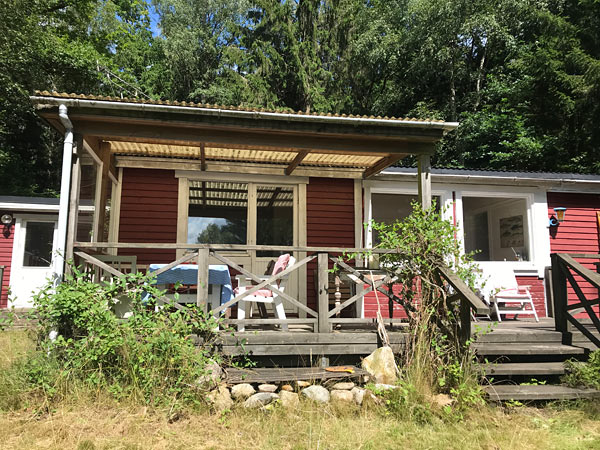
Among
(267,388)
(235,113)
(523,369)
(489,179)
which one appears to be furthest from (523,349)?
(235,113)

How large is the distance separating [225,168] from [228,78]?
13.6 meters

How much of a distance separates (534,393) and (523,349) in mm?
608

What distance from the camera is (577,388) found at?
13.5ft

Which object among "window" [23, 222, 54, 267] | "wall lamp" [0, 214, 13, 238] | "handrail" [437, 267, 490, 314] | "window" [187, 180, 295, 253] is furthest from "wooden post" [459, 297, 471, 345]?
"wall lamp" [0, 214, 13, 238]

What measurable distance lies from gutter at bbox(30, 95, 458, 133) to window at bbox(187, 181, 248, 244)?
2.57 m

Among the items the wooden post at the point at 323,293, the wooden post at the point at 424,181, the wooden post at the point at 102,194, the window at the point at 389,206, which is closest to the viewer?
the wooden post at the point at 323,293

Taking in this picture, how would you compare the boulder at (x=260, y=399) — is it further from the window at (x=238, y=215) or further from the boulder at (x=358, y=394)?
the window at (x=238, y=215)

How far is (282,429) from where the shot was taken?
3.41 meters

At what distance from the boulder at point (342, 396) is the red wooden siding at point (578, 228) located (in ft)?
16.7

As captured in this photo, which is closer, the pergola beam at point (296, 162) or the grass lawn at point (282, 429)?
the grass lawn at point (282, 429)

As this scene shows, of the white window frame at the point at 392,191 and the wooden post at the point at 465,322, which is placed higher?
the white window frame at the point at 392,191

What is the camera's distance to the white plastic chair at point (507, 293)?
630 centimetres

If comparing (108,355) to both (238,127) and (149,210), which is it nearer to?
(238,127)

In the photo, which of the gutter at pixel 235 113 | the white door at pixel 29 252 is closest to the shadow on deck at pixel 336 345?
the gutter at pixel 235 113
